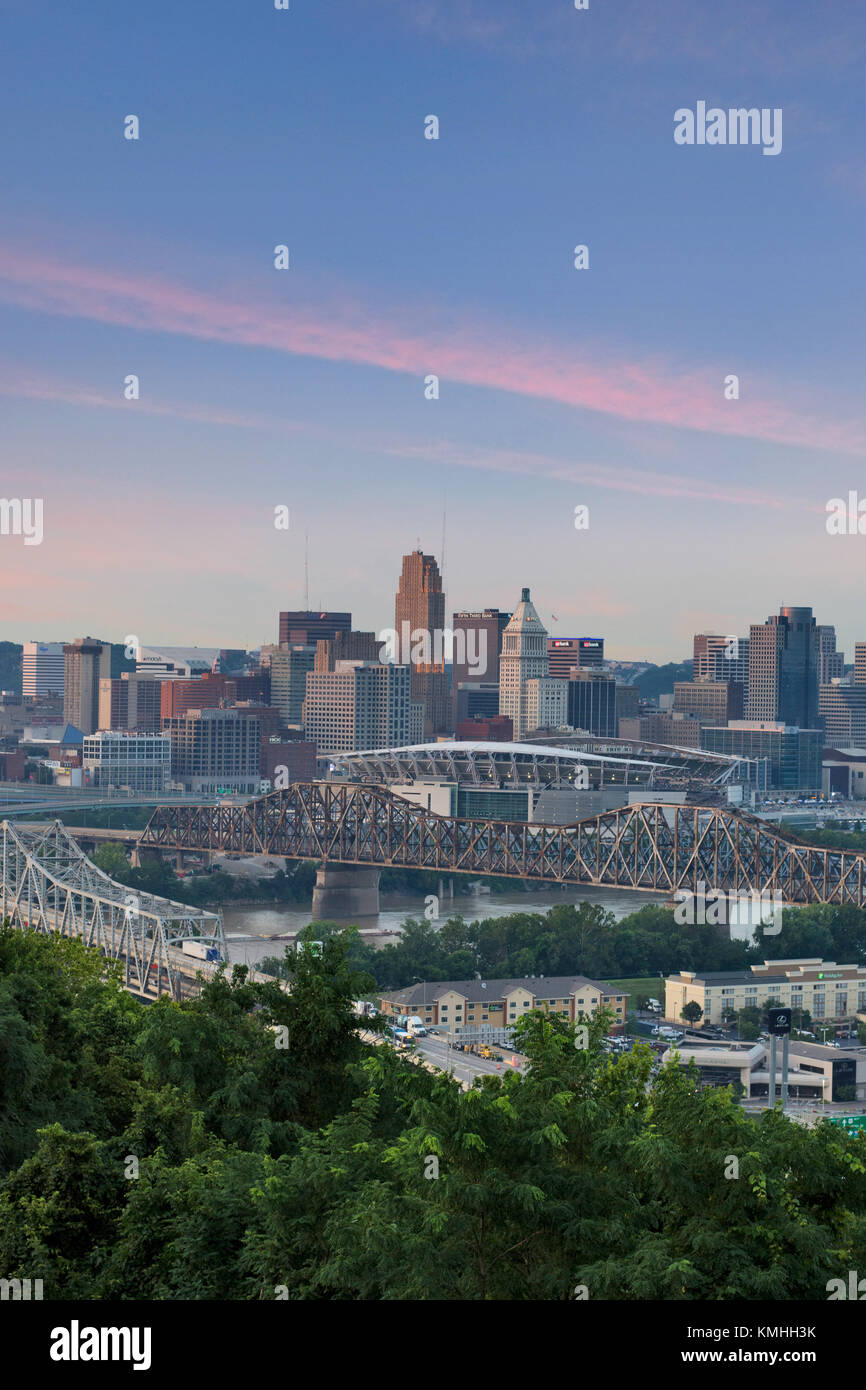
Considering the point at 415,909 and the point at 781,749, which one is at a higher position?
the point at 781,749

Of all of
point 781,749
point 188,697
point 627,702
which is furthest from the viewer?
point 627,702

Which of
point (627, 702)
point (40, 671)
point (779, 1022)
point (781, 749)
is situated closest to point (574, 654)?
point (627, 702)

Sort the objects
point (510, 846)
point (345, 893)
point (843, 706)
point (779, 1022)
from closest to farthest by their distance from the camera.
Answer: point (779, 1022) → point (345, 893) → point (510, 846) → point (843, 706)

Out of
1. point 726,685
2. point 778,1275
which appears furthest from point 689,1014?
point 726,685

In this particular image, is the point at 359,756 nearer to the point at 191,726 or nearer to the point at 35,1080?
the point at 191,726

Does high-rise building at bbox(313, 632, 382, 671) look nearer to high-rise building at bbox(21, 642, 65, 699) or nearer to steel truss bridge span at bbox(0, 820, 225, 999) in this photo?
high-rise building at bbox(21, 642, 65, 699)

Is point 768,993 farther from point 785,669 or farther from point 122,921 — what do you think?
point 785,669
